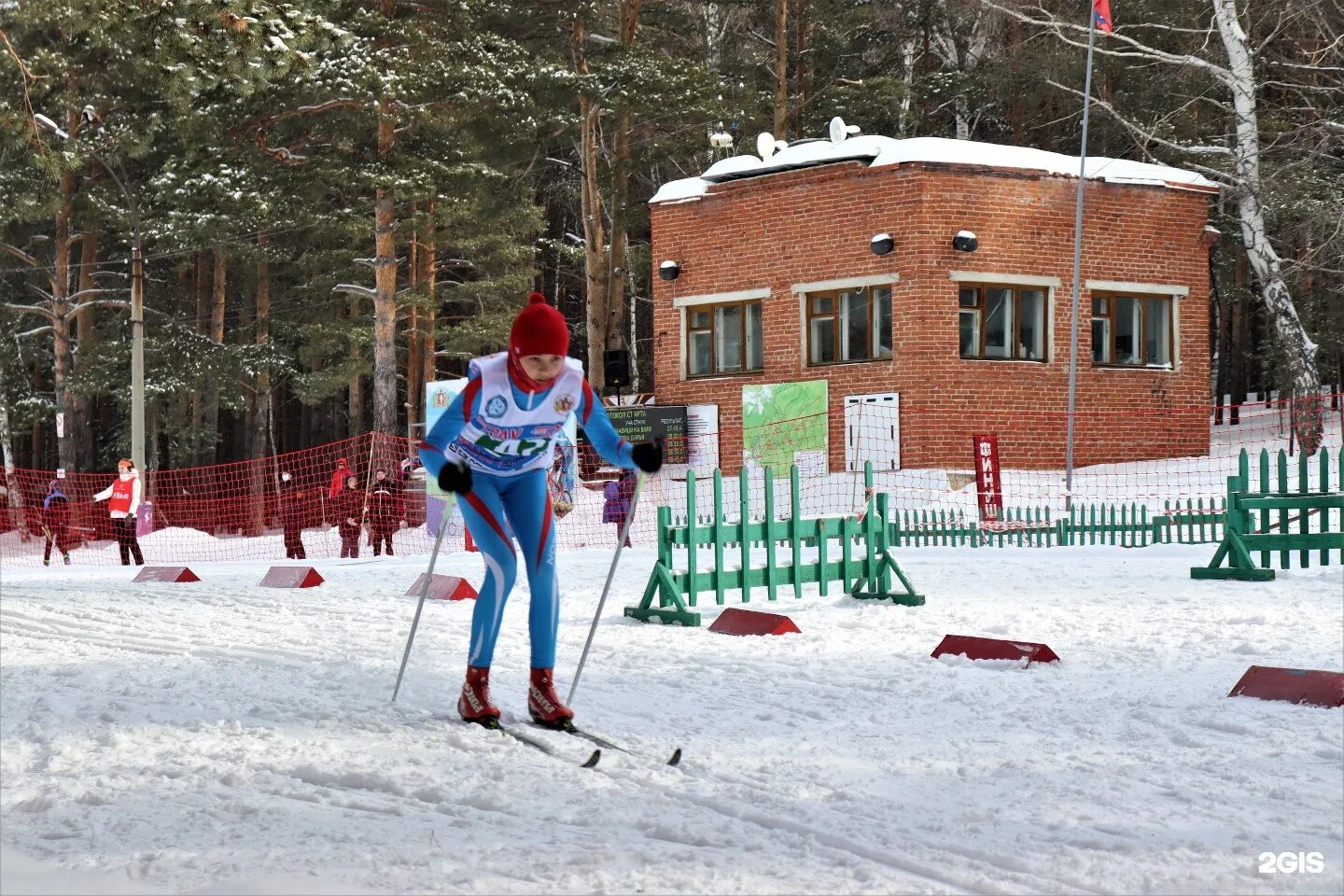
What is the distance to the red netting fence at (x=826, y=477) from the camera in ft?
75.8

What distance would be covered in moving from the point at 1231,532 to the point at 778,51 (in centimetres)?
2493

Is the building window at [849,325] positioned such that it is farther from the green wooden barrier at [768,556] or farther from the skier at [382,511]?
the green wooden barrier at [768,556]

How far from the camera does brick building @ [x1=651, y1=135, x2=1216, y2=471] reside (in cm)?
2559

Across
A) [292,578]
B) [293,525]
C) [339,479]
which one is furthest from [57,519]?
[292,578]

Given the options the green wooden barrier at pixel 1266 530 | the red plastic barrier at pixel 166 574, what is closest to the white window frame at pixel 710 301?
the red plastic barrier at pixel 166 574

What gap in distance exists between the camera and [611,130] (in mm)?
37969

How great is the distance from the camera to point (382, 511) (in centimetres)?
2230

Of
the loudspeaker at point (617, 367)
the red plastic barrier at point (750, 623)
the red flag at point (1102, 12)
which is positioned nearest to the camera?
the red plastic barrier at point (750, 623)

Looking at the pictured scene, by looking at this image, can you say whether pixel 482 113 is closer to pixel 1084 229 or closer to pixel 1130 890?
pixel 1084 229

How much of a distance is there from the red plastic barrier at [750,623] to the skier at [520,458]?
3.69 metres

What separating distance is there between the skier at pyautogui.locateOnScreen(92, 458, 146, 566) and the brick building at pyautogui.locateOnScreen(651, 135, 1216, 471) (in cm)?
1090

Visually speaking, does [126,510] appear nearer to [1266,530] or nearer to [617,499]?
[617,499]

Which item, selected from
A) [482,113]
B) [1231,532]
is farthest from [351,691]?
[482,113]

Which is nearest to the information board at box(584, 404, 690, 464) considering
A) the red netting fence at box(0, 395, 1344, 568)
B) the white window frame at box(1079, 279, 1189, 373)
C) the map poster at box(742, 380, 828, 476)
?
the red netting fence at box(0, 395, 1344, 568)
